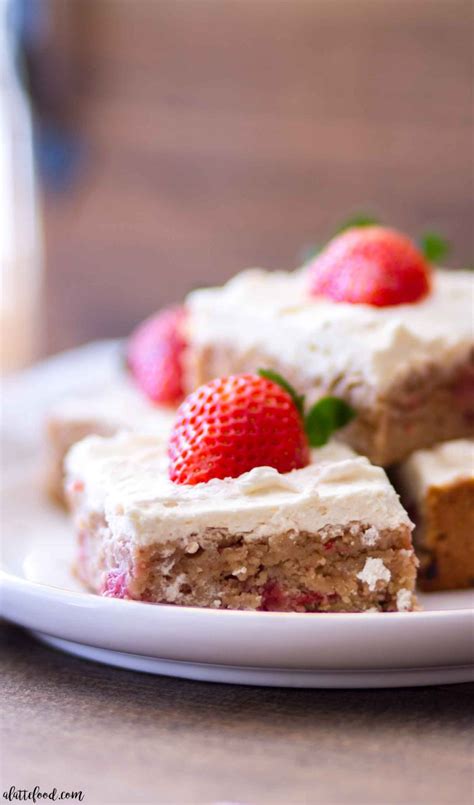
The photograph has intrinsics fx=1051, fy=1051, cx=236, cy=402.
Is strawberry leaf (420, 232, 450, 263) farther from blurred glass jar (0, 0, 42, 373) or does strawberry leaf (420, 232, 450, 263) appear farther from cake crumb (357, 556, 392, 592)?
blurred glass jar (0, 0, 42, 373)

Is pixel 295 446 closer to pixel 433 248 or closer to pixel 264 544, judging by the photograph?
pixel 264 544

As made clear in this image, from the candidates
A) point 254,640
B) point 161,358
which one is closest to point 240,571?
point 254,640

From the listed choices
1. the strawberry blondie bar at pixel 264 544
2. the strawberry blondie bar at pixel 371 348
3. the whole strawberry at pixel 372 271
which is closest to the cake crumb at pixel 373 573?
the strawberry blondie bar at pixel 264 544

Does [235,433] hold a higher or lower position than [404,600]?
higher

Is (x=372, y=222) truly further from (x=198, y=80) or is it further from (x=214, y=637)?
(x=198, y=80)

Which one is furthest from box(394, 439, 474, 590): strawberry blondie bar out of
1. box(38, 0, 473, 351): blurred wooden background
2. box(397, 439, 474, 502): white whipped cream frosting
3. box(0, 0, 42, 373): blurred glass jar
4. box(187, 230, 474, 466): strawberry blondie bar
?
box(0, 0, 42, 373): blurred glass jar

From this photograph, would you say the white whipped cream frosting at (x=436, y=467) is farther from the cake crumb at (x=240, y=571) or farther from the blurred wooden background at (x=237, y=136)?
the blurred wooden background at (x=237, y=136)
